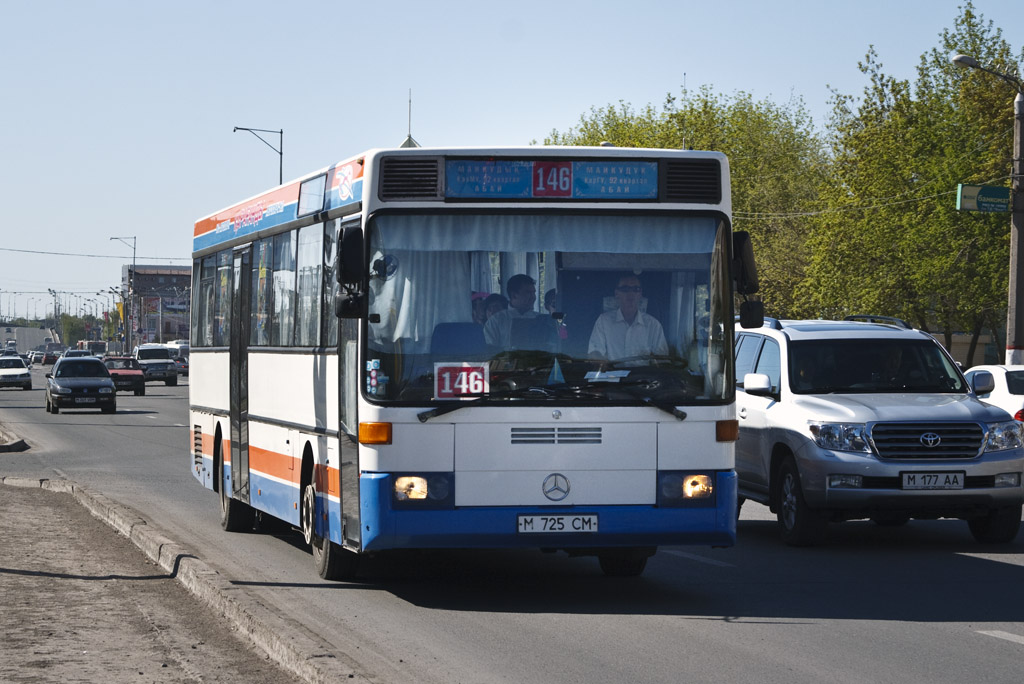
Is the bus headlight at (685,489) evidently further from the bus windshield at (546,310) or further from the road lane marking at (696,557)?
the road lane marking at (696,557)

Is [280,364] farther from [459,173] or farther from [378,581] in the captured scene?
[459,173]

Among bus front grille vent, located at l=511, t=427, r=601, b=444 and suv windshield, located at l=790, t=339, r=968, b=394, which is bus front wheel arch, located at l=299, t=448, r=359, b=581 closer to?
bus front grille vent, located at l=511, t=427, r=601, b=444

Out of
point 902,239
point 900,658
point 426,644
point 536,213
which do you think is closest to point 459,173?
point 536,213

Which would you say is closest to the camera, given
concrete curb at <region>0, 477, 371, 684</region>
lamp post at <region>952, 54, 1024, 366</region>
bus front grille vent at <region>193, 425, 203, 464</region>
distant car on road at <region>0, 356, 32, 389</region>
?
concrete curb at <region>0, 477, 371, 684</region>

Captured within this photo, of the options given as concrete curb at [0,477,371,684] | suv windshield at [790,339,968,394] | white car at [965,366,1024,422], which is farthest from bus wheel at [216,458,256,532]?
white car at [965,366,1024,422]

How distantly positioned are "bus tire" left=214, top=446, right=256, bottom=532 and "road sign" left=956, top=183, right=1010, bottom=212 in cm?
1730

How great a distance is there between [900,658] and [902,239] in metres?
43.4

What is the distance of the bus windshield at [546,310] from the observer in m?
9.34

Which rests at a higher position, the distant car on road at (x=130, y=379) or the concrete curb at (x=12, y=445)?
the distant car on road at (x=130, y=379)

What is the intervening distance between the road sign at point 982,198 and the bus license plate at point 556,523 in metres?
20.0

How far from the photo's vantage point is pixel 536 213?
954cm

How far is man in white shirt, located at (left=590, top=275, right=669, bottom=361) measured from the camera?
30.8 feet

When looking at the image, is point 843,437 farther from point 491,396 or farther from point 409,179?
point 409,179

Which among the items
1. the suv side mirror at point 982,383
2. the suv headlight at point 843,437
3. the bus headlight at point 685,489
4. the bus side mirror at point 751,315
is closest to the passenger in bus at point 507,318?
the bus headlight at point 685,489
